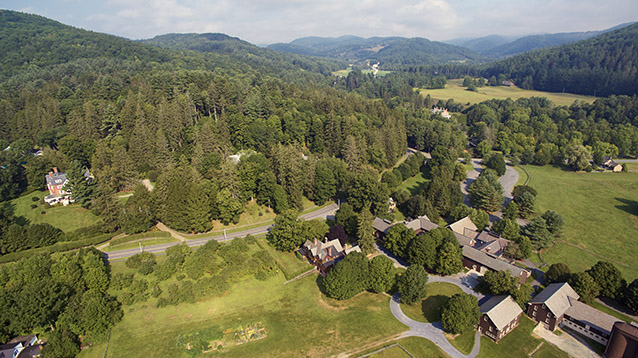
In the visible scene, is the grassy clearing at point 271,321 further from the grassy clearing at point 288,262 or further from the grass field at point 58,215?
the grass field at point 58,215

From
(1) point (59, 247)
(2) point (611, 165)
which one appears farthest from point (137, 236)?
(2) point (611, 165)

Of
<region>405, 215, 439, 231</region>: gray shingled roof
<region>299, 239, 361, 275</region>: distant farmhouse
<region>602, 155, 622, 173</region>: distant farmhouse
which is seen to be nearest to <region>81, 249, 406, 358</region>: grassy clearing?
<region>299, 239, 361, 275</region>: distant farmhouse

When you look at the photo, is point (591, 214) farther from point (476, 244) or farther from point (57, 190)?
point (57, 190)

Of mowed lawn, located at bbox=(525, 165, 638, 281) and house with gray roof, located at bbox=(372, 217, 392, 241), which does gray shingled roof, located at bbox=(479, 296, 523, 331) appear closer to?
mowed lawn, located at bbox=(525, 165, 638, 281)

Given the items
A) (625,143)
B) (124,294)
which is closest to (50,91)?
(124,294)

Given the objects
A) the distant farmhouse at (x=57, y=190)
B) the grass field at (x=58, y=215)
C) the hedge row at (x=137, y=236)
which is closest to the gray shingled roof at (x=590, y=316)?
the hedge row at (x=137, y=236)

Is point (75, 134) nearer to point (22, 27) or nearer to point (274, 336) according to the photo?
point (274, 336)
